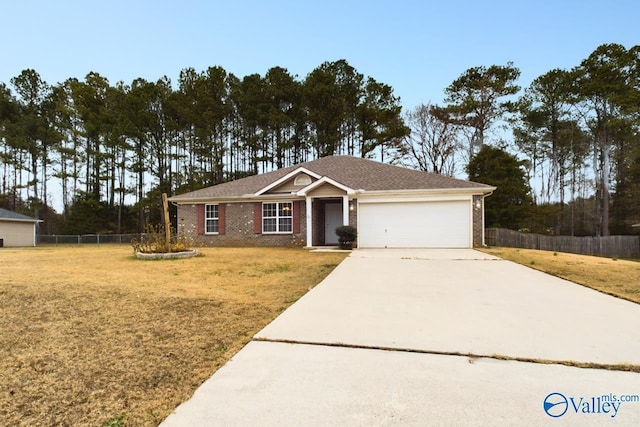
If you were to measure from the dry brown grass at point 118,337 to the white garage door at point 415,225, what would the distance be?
7.91m

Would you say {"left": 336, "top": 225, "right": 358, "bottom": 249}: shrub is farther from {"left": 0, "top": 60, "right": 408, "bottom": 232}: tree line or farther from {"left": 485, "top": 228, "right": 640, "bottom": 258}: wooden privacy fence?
{"left": 0, "top": 60, "right": 408, "bottom": 232}: tree line

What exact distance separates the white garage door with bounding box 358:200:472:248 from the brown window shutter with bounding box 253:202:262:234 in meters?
5.20

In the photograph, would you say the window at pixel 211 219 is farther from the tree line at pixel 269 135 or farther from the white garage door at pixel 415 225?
the tree line at pixel 269 135

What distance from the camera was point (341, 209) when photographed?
16.9 meters

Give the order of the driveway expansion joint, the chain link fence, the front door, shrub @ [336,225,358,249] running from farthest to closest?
A: the chain link fence, the front door, shrub @ [336,225,358,249], the driveway expansion joint

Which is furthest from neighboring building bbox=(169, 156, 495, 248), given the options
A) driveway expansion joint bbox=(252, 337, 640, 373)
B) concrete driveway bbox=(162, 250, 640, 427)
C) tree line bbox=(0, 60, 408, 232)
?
driveway expansion joint bbox=(252, 337, 640, 373)

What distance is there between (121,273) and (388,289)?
617 centimetres

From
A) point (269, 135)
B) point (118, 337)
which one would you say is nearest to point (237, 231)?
point (118, 337)

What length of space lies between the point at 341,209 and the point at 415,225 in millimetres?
4173

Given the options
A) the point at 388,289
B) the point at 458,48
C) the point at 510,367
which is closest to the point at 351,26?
the point at 458,48

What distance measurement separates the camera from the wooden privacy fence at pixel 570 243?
16.1 m

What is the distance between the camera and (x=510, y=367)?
2693mm

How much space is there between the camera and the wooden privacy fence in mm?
16125

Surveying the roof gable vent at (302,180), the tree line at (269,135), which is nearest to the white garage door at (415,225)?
the roof gable vent at (302,180)
